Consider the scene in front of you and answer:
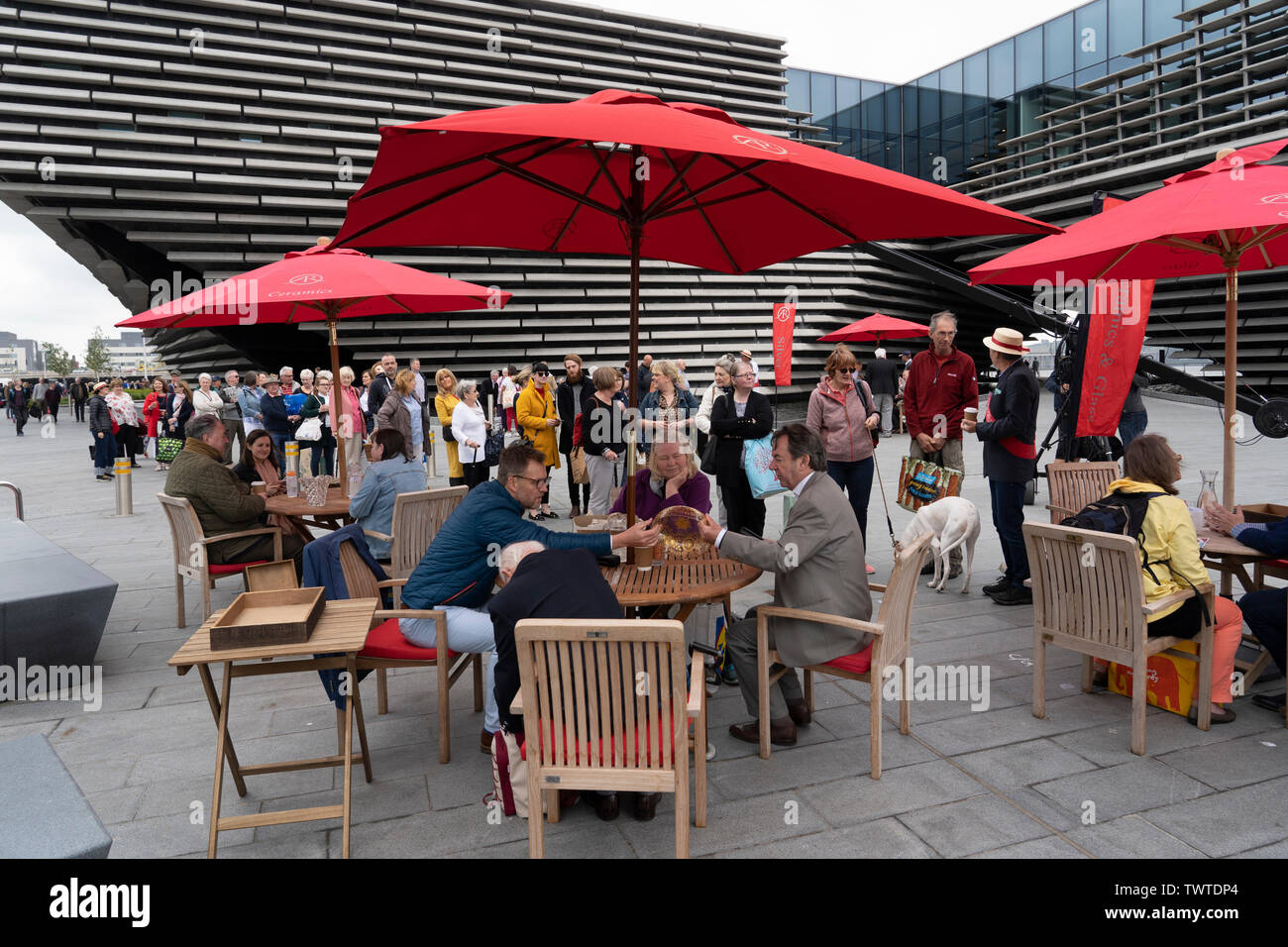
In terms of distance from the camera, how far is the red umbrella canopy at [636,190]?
8.27 feet

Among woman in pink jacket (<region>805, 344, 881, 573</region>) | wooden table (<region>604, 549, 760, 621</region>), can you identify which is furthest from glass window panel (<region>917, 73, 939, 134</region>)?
wooden table (<region>604, 549, 760, 621</region>)

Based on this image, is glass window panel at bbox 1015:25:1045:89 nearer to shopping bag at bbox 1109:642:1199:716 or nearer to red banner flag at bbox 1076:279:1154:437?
red banner flag at bbox 1076:279:1154:437

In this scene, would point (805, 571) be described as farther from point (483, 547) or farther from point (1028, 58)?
point (1028, 58)

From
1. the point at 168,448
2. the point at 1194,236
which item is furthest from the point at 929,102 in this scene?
the point at 1194,236

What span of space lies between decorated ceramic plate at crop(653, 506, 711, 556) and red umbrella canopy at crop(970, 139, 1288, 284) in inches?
78.1

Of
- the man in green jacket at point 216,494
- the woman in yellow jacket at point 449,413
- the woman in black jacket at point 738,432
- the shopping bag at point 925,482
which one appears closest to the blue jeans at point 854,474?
the shopping bag at point 925,482

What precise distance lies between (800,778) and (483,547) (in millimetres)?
1513

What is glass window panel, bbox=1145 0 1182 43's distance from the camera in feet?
62.1

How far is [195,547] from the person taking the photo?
5.00 m

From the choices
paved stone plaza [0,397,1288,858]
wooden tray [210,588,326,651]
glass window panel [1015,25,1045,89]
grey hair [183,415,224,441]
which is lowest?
paved stone plaza [0,397,1288,858]

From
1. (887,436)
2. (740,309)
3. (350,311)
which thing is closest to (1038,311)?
(887,436)

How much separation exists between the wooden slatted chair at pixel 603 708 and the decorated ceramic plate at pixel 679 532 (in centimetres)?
145

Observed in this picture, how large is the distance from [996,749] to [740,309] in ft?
57.2
